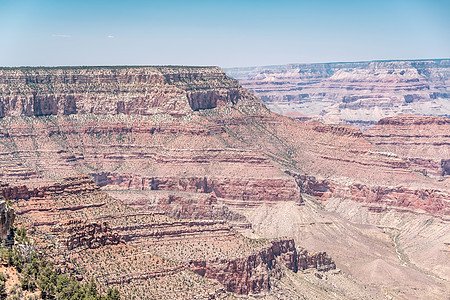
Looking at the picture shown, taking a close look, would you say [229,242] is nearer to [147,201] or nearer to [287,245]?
[287,245]

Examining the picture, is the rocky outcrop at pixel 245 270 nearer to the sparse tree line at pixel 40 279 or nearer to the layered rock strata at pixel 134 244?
the layered rock strata at pixel 134 244

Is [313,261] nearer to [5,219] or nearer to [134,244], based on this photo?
[134,244]

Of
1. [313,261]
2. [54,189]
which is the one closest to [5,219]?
[54,189]

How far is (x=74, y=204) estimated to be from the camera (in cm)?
8338

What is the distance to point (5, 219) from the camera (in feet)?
160

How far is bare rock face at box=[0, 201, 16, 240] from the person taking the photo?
4794 cm

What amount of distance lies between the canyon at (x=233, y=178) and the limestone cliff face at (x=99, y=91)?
0.25m

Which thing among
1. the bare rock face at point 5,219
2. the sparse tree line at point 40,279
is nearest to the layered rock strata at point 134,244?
the sparse tree line at point 40,279

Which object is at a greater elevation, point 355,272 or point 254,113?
point 254,113

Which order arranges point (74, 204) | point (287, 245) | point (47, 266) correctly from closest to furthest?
1. point (47, 266)
2. point (74, 204)
3. point (287, 245)

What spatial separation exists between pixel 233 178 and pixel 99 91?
38.8 meters

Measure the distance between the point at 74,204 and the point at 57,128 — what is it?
96091 millimetres

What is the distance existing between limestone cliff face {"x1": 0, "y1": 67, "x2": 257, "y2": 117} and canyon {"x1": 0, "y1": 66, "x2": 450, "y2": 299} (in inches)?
9.7

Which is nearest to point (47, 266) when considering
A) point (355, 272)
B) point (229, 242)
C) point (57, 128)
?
point (229, 242)
